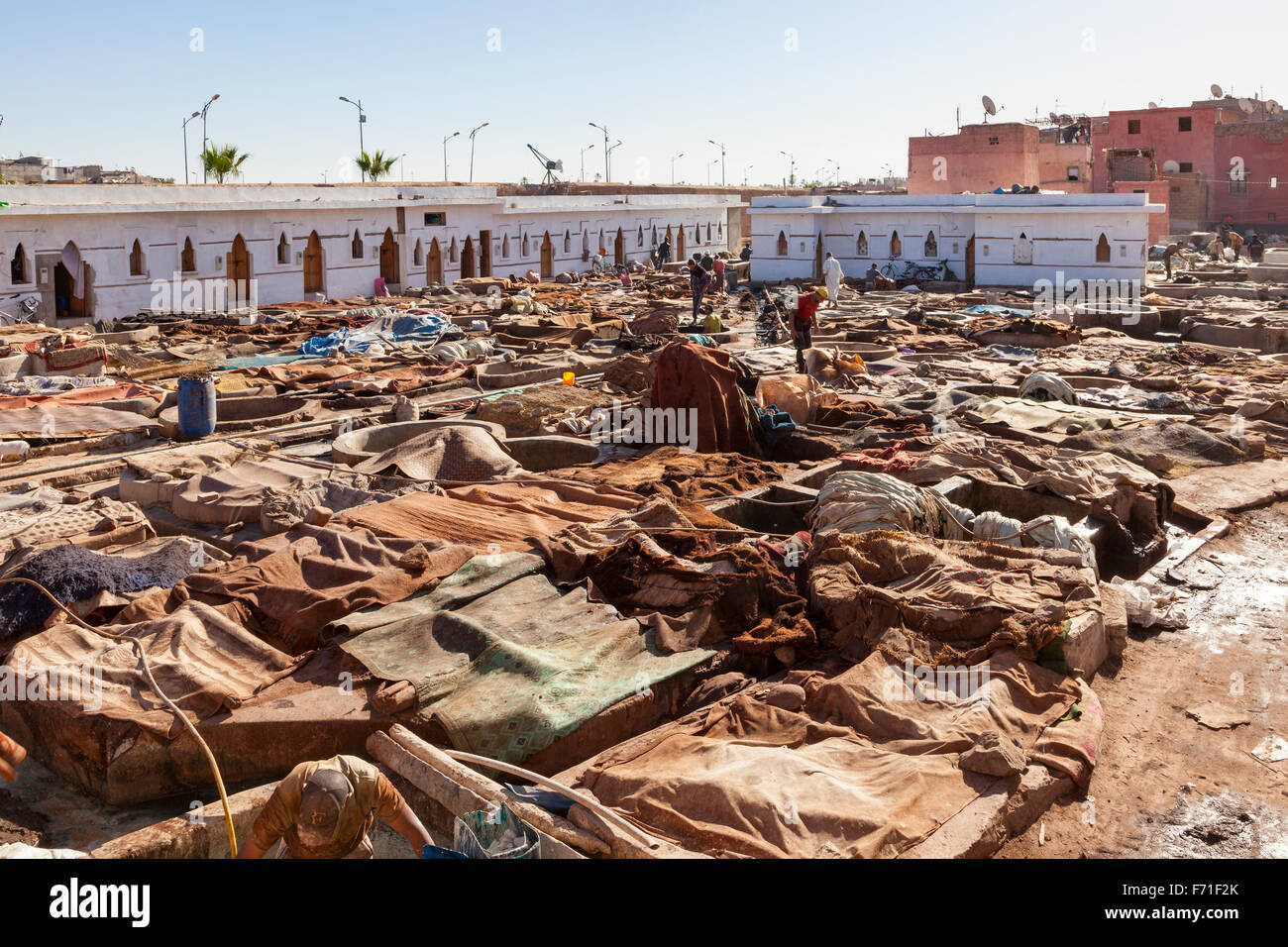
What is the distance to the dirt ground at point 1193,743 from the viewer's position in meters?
5.47

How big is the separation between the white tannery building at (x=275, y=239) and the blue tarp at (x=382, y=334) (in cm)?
574

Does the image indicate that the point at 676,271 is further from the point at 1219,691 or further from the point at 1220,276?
the point at 1219,691

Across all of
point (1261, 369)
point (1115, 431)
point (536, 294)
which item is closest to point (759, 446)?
point (1115, 431)

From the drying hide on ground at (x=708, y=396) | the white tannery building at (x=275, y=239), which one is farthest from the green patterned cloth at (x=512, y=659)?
the white tannery building at (x=275, y=239)

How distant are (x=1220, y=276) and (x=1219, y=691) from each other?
32989mm

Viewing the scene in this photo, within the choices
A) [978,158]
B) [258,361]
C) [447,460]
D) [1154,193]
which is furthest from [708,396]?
[978,158]

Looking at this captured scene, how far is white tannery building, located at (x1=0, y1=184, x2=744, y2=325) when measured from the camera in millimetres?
23875

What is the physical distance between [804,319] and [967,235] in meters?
19.7

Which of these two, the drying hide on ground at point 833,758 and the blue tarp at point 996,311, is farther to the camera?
the blue tarp at point 996,311

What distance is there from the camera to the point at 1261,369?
20078 millimetres

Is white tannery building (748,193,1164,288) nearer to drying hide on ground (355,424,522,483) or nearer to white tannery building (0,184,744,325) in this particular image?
white tannery building (0,184,744,325)

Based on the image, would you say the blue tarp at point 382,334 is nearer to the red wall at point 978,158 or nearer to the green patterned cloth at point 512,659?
the green patterned cloth at point 512,659

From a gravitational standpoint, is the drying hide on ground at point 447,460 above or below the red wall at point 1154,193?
below

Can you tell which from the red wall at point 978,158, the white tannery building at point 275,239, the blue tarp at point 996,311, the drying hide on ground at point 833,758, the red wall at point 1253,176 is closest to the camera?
the drying hide on ground at point 833,758
